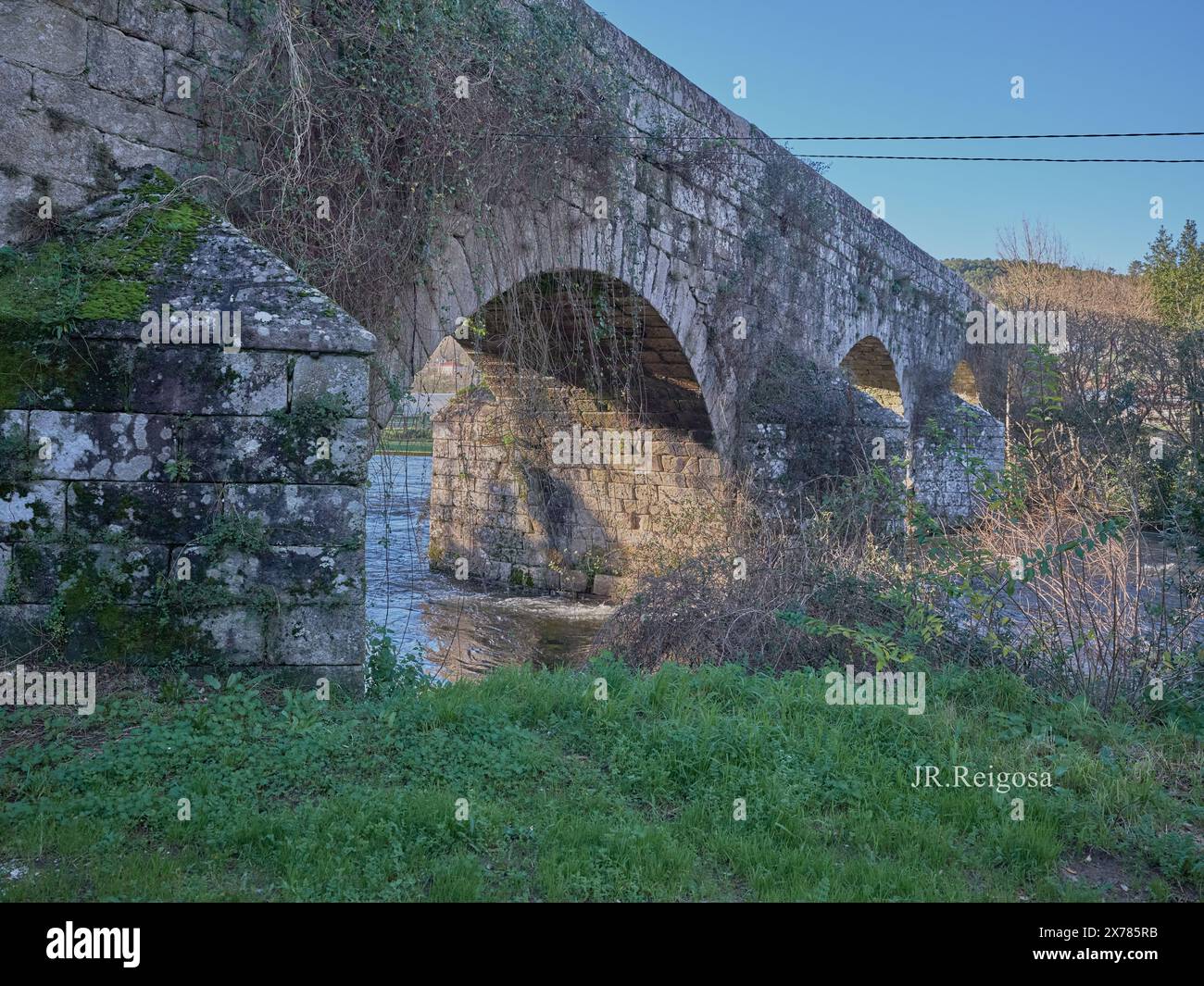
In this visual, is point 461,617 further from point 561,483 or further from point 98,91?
point 98,91

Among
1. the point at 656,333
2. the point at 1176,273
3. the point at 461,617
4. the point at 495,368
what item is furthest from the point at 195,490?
the point at 1176,273

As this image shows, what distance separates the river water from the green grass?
2348mm

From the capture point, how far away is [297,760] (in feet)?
10.0

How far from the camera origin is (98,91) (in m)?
4.06

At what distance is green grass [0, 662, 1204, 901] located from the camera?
254 cm

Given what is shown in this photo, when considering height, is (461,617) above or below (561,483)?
below

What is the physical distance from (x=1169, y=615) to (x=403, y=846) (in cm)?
395

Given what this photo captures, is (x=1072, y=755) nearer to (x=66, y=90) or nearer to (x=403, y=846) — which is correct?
(x=403, y=846)

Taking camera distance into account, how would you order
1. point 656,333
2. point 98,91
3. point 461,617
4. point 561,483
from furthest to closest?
1. point 561,483
2. point 461,617
3. point 656,333
4. point 98,91

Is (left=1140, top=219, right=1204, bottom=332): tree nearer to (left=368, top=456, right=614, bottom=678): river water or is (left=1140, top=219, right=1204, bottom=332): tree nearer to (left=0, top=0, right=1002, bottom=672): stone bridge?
(left=0, top=0, right=1002, bottom=672): stone bridge

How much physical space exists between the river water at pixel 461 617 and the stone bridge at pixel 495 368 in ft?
1.95

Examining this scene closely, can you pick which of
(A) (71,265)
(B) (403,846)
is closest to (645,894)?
(B) (403,846)

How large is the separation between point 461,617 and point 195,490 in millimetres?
6052

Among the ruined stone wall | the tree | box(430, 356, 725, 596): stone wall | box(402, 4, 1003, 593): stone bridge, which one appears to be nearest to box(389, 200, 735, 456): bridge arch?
A: box(402, 4, 1003, 593): stone bridge
